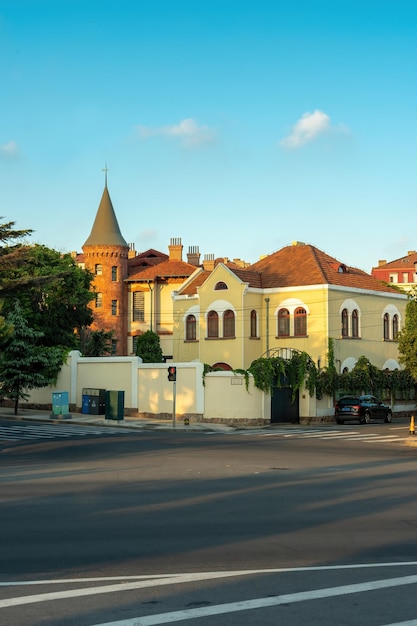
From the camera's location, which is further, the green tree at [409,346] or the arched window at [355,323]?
the arched window at [355,323]

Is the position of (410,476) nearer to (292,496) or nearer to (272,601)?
(292,496)

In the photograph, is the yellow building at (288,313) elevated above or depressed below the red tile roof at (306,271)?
below

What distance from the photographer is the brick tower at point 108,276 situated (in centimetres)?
8288

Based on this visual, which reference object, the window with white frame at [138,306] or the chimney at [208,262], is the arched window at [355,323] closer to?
the chimney at [208,262]

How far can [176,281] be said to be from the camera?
82250 millimetres

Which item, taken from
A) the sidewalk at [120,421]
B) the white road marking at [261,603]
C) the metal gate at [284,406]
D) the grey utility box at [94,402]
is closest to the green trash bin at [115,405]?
the sidewalk at [120,421]

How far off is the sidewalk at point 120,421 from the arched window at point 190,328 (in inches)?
435

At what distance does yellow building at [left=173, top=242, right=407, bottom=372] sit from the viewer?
180ft

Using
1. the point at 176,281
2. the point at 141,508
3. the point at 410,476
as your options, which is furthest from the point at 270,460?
the point at 176,281

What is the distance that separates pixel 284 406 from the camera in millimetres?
49438

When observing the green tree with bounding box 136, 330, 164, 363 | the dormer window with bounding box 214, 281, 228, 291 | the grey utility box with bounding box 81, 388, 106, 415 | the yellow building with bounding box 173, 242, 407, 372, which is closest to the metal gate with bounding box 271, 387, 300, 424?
the yellow building with bounding box 173, 242, 407, 372

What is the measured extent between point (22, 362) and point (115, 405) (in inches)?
320

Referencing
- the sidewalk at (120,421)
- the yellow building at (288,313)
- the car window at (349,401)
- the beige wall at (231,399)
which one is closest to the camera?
the sidewalk at (120,421)

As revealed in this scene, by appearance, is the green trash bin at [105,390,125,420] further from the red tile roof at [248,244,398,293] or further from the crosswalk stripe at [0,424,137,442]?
the red tile roof at [248,244,398,293]
